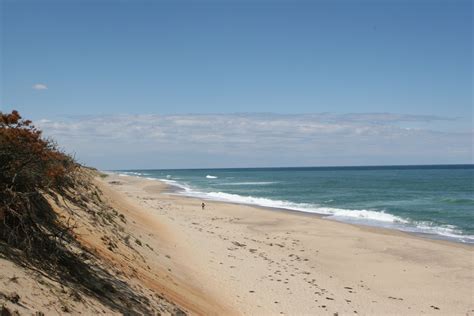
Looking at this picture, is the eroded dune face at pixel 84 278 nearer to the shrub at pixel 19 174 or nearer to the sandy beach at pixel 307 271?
the shrub at pixel 19 174

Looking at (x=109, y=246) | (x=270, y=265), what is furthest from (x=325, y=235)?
(x=109, y=246)

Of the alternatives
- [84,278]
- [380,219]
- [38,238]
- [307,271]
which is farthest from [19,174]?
[380,219]

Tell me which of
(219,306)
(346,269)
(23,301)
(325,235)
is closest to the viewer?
(23,301)

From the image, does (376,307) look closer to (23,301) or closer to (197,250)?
(197,250)

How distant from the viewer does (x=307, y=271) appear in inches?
594

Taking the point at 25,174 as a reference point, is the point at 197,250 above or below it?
below

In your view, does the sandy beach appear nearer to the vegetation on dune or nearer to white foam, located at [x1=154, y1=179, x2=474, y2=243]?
the vegetation on dune

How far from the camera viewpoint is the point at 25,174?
23.4ft

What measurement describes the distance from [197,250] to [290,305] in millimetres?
5561

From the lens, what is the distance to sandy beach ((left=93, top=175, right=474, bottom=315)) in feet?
36.6

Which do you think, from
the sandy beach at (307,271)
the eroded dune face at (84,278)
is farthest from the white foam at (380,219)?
the eroded dune face at (84,278)

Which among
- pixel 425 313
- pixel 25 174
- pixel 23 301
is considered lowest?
pixel 425 313

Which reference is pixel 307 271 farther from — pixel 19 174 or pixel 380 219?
pixel 380 219

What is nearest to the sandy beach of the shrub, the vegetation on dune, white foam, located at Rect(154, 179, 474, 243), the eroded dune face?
the eroded dune face
